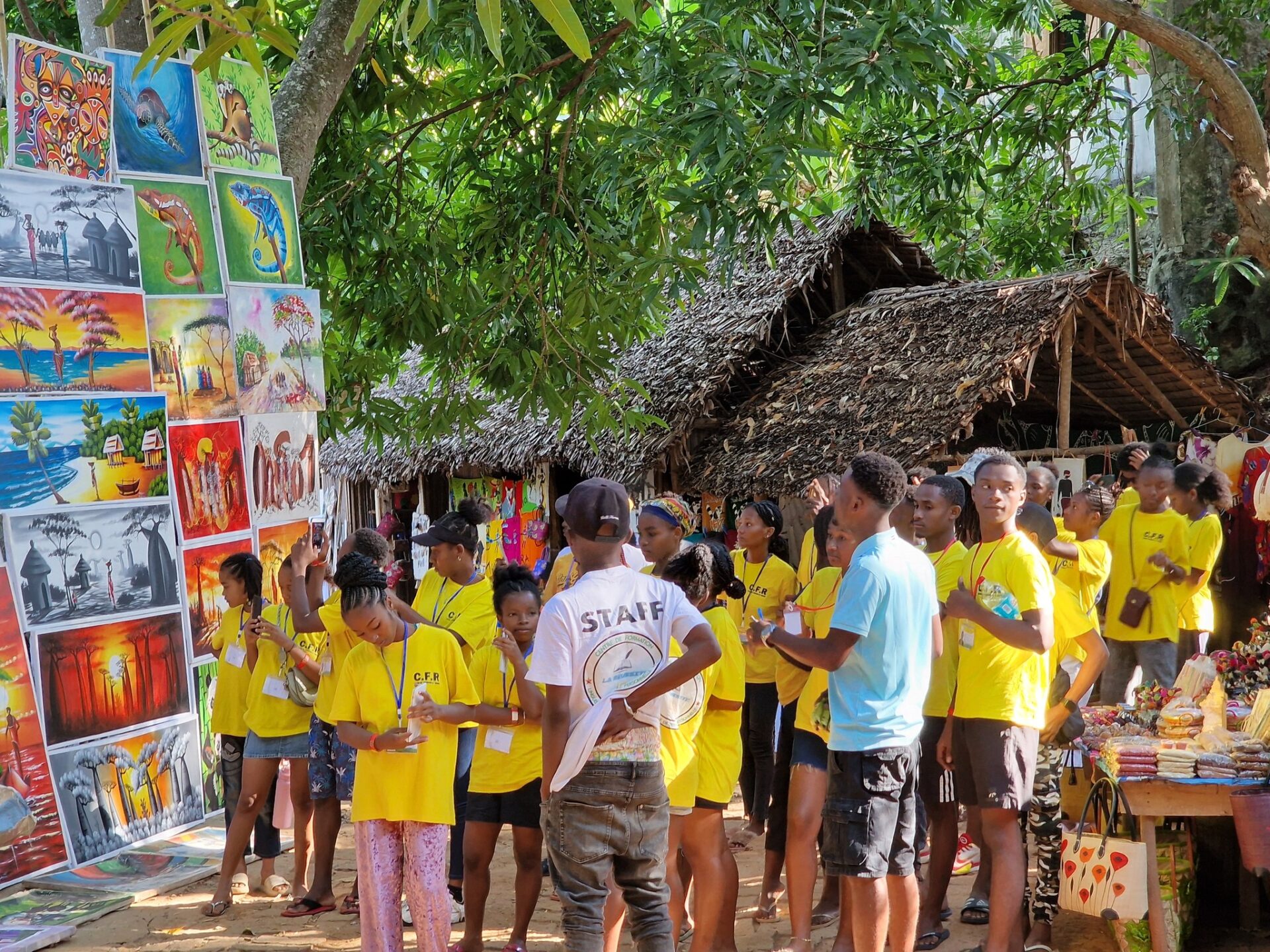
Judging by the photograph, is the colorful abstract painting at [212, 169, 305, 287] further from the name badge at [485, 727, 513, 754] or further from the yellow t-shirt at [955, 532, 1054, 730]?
the yellow t-shirt at [955, 532, 1054, 730]

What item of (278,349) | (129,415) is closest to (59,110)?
(129,415)

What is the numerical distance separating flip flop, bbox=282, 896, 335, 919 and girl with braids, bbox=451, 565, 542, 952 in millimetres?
1050

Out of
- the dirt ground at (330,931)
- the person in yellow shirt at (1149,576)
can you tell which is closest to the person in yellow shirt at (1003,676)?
the dirt ground at (330,931)

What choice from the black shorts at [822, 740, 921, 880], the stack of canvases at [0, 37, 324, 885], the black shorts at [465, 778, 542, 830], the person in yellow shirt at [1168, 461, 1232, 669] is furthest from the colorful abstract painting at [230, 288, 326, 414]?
the person in yellow shirt at [1168, 461, 1232, 669]

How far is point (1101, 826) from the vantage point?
4.74 metres

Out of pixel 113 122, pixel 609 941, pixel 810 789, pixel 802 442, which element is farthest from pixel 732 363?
pixel 609 941

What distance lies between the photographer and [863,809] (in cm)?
380

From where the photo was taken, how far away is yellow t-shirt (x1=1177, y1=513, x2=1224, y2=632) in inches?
277

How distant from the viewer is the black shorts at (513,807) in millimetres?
4715

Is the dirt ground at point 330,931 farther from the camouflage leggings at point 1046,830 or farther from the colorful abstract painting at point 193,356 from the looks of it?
the colorful abstract painting at point 193,356

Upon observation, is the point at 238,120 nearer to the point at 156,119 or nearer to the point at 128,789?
the point at 156,119

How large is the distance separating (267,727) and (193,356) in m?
2.20

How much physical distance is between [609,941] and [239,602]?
282cm

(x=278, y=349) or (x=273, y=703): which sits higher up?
(x=278, y=349)
